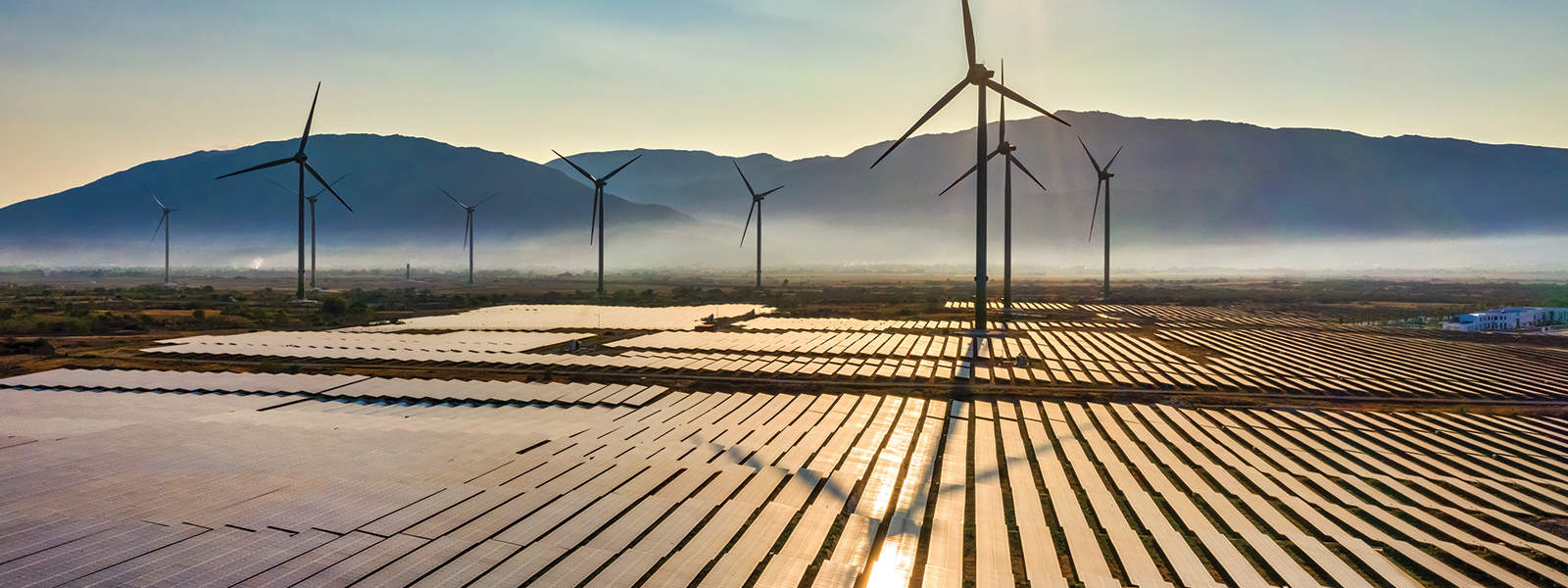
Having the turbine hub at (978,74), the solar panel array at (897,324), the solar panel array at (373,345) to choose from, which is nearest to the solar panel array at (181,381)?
the solar panel array at (373,345)

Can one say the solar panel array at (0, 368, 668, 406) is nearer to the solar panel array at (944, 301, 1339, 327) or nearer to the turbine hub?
the turbine hub

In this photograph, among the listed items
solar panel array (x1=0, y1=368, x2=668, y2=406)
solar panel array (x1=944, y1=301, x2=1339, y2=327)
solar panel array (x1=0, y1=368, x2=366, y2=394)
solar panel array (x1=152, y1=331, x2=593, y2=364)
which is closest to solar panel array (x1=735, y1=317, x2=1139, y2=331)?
solar panel array (x1=944, y1=301, x2=1339, y2=327)

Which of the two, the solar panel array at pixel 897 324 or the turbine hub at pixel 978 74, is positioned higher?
the turbine hub at pixel 978 74

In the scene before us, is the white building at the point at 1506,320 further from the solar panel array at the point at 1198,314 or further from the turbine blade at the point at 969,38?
the turbine blade at the point at 969,38

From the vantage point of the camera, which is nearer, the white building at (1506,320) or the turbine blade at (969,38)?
the turbine blade at (969,38)

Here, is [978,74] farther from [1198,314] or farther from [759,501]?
[1198,314]

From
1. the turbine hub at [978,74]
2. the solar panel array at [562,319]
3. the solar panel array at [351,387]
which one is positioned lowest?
the solar panel array at [351,387]

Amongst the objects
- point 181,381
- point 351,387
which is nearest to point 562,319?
point 181,381
